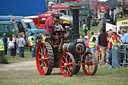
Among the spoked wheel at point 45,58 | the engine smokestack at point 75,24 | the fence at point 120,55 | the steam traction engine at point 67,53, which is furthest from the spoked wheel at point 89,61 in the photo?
the fence at point 120,55

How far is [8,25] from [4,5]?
22.4ft

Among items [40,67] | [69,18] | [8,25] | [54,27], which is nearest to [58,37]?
[54,27]

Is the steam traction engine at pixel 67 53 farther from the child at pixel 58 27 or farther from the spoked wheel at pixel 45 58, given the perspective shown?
the child at pixel 58 27

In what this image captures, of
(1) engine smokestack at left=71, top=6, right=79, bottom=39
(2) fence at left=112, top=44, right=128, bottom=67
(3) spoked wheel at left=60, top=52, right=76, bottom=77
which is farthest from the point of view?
(2) fence at left=112, top=44, right=128, bottom=67

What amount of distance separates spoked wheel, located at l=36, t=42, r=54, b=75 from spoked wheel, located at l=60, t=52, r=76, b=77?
1.24 feet

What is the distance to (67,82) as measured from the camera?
11.5 meters

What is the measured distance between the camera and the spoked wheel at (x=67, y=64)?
13113 mm

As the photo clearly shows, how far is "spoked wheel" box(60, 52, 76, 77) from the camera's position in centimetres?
1311

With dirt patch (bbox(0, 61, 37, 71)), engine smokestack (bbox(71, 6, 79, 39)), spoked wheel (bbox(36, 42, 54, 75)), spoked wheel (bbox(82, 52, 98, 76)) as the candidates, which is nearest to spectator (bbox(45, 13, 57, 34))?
spoked wheel (bbox(36, 42, 54, 75))

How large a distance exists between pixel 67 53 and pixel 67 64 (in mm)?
374

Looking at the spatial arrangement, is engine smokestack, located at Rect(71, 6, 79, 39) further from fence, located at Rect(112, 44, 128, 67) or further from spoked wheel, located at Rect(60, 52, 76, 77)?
fence, located at Rect(112, 44, 128, 67)

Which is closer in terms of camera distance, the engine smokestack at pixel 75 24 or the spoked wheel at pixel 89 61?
the spoked wheel at pixel 89 61

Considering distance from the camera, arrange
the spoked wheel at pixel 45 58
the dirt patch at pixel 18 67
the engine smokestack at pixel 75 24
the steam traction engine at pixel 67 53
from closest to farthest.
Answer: the steam traction engine at pixel 67 53
the engine smokestack at pixel 75 24
the spoked wheel at pixel 45 58
the dirt patch at pixel 18 67

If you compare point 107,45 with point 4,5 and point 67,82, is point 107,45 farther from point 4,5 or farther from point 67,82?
point 4,5
